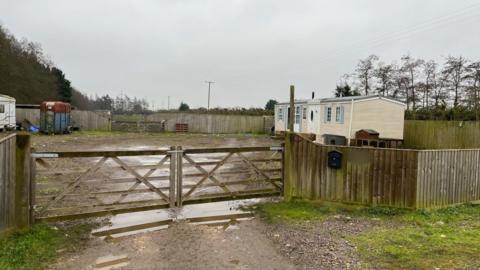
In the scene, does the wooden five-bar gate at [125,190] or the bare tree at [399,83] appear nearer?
the wooden five-bar gate at [125,190]

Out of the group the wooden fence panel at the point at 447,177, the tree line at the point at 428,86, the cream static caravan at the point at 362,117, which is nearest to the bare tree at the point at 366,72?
the tree line at the point at 428,86

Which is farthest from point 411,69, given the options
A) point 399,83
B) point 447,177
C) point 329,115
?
point 447,177

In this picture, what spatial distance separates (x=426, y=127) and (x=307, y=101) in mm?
8772

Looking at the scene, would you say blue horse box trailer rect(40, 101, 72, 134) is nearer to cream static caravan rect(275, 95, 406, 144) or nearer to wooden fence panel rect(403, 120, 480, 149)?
cream static caravan rect(275, 95, 406, 144)

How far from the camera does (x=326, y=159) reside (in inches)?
309

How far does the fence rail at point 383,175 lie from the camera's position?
7504mm

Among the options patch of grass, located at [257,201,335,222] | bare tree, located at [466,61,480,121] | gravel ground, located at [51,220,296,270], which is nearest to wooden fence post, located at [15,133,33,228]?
gravel ground, located at [51,220,296,270]

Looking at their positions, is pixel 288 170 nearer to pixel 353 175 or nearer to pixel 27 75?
pixel 353 175

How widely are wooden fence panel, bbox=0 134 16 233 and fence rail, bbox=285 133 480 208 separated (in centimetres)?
529

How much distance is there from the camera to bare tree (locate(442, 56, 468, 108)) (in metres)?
30.7

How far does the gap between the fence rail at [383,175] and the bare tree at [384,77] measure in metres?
33.0

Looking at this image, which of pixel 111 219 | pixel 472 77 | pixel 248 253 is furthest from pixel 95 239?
pixel 472 77

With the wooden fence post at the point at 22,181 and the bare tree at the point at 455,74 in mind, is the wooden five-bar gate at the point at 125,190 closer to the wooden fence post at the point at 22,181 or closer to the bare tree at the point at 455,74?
the wooden fence post at the point at 22,181

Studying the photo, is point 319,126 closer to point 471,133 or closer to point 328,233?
point 471,133
